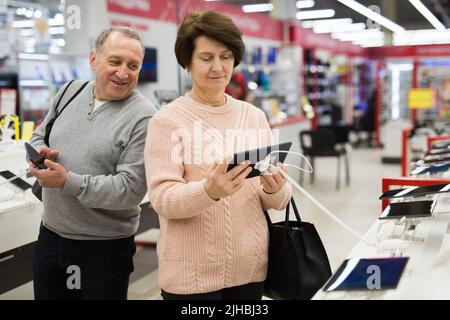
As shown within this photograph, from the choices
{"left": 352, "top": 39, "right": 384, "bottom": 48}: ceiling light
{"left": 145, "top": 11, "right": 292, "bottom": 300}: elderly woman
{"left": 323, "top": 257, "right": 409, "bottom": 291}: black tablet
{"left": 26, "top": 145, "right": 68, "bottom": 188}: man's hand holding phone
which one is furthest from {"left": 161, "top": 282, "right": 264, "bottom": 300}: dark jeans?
{"left": 352, "top": 39, "right": 384, "bottom": 48}: ceiling light

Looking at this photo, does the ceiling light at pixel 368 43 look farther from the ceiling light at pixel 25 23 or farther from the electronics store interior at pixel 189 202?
the electronics store interior at pixel 189 202

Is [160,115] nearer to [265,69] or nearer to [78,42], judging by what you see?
[78,42]

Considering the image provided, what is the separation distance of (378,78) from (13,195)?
11868 millimetres

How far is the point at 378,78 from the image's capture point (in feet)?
44.4

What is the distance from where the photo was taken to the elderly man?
180 centimetres

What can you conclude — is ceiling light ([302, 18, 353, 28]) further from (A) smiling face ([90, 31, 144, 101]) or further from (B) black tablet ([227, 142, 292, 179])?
(B) black tablet ([227, 142, 292, 179])

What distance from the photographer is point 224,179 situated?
4.67ft

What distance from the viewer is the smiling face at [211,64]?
1.55 m

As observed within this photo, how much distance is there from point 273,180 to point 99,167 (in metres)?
0.63

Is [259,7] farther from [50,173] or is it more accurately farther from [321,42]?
[50,173]

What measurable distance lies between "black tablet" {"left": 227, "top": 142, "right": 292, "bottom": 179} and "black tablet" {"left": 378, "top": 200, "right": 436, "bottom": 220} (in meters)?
0.56

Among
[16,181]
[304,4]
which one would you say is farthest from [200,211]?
[304,4]

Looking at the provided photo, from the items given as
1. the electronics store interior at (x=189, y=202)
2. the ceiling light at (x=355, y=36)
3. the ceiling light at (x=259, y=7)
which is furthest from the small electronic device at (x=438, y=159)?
the ceiling light at (x=355, y=36)
